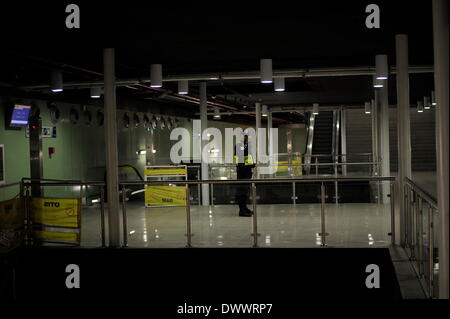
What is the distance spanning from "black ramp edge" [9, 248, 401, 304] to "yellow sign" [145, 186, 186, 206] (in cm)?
112

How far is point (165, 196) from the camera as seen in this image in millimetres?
9273

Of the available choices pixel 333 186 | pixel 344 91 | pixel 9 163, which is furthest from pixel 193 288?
pixel 344 91

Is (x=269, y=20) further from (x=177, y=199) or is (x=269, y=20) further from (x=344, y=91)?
(x=344, y=91)

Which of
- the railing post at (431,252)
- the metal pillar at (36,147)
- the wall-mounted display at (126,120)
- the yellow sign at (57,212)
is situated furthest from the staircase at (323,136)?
the railing post at (431,252)

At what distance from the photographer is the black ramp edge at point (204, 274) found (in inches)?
283

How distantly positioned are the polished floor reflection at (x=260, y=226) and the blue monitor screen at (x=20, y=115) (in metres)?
2.41

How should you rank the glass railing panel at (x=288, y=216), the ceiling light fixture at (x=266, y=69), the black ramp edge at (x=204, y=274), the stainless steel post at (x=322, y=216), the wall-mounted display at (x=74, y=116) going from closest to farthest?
the black ramp edge at (x=204, y=274) < the stainless steel post at (x=322, y=216) < the glass railing panel at (x=288, y=216) < the ceiling light fixture at (x=266, y=69) < the wall-mounted display at (x=74, y=116)

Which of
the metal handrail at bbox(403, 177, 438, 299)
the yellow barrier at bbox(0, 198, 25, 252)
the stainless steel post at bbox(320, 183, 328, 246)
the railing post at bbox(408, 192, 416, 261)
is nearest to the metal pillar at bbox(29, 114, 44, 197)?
the yellow barrier at bbox(0, 198, 25, 252)

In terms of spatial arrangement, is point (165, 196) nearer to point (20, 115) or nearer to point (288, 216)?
point (288, 216)

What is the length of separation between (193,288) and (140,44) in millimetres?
3455

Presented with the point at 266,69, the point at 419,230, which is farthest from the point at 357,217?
the point at 419,230

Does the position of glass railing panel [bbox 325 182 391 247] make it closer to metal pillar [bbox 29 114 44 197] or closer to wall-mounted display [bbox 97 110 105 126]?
metal pillar [bbox 29 114 44 197]

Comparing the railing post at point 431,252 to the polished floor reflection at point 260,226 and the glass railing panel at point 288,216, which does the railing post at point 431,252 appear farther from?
the glass railing panel at point 288,216

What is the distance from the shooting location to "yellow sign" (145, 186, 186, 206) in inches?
332
